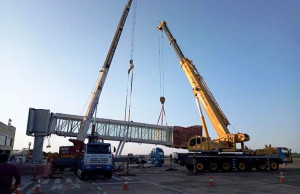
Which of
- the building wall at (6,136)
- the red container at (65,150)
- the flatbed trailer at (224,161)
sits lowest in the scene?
the flatbed trailer at (224,161)

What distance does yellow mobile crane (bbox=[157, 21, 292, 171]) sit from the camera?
29422 mm

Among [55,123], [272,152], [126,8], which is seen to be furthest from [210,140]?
[55,123]

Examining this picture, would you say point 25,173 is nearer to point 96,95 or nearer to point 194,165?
point 96,95

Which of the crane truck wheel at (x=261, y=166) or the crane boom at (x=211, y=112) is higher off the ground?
the crane boom at (x=211, y=112)

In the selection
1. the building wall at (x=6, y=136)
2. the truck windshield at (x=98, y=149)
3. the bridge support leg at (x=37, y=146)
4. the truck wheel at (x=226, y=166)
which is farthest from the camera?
the building wall at (x=6, y=136)

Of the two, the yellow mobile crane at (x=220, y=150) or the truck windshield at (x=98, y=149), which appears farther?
the yellow mobile crane at (x=220, y=150)

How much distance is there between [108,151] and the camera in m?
22.8

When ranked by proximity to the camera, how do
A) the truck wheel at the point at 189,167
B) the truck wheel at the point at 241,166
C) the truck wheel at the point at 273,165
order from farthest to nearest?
the truck wheel at the point at 273,165, the truck wheel at the point at 189,167, the truck wheel at the point at 241,166

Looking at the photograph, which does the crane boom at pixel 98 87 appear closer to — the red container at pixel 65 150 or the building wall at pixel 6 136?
the red container at pixel 65 150

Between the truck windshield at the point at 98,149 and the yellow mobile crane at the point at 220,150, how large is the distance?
1057cm

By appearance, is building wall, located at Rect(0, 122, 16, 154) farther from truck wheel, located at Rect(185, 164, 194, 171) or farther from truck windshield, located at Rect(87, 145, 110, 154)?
truck wheel, located at Rect(185, 164, 194, 171)

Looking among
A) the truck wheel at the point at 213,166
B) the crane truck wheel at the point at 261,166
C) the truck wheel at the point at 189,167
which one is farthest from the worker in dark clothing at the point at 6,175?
the crane truck wheel at the point at 261,166

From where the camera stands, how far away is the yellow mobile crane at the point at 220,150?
96.5 feet

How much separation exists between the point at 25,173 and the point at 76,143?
6.37m
